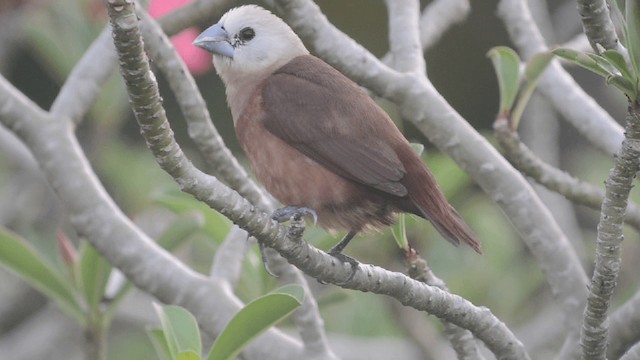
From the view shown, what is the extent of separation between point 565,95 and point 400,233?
98 centimetres

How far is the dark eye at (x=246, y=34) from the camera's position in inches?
130

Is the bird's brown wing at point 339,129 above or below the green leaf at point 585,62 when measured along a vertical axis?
below

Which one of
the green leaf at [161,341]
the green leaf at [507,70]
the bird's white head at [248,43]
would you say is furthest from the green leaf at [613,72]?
the bird's white head at [248,43]

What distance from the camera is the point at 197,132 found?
9.78ft

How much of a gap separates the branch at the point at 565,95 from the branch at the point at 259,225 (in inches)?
39.6

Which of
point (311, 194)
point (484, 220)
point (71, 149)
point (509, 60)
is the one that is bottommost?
point (484, 220)

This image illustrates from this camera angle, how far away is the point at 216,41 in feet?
10.6

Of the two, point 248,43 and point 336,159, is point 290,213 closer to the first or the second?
point 336,159

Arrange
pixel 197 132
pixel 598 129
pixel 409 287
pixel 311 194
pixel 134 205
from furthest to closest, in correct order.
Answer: pixel 134 205
pixel 598 129
pixel 197 132
pixel 311 194
pixel 409 287

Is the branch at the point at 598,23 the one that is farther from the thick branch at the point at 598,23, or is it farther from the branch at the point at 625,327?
the branch at the point at 625,327

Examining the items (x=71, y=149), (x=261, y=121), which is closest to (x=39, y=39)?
(x=71, y=149)

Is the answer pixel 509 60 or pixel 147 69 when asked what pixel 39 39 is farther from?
pixel 147 69

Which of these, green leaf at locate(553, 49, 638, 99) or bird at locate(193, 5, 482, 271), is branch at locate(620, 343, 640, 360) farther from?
green leaf at locate(553, 49, 638, 99)

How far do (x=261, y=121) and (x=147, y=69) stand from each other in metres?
1.04
